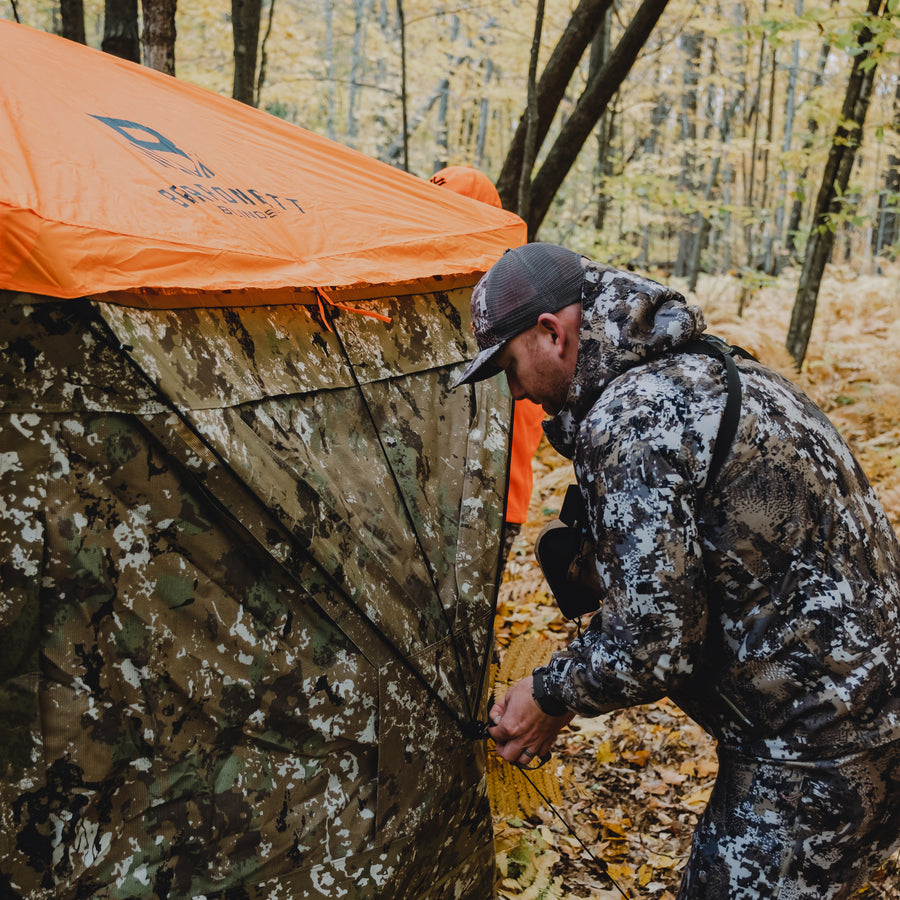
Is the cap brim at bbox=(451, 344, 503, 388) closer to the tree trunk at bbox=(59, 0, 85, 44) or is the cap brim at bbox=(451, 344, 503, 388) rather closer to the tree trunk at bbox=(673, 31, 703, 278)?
the tree trunk at bbox=(59, 0, 85, 44)

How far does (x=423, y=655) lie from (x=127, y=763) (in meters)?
0.91

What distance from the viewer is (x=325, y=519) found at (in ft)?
7.57

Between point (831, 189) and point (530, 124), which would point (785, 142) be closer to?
point (831, 189)

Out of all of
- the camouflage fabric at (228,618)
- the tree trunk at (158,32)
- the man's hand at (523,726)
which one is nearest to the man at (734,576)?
the man's hand at (523,726)

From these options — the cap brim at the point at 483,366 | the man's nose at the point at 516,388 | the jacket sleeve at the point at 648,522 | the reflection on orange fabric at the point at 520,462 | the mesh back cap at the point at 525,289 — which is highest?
the mesh back cap at the point at 525,289

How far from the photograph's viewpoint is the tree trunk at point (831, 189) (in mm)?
8031

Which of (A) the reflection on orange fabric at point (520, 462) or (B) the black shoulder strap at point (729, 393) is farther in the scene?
(A) the reflection on orange fabric at point (520, 462)

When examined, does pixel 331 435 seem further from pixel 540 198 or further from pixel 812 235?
pixel 812 235

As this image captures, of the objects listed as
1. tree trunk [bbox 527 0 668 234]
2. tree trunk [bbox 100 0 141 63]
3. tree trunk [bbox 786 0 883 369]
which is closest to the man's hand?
tree trunk [bbox 527 0 668 234]

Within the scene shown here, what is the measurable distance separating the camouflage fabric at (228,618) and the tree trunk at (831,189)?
7.30m

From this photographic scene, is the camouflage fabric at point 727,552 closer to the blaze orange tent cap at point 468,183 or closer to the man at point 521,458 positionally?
the man at point 521,458

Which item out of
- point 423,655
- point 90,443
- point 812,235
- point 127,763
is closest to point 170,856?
point 127,763

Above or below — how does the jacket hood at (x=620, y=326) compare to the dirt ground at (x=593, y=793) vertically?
above

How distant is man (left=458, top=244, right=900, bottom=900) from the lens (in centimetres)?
158
